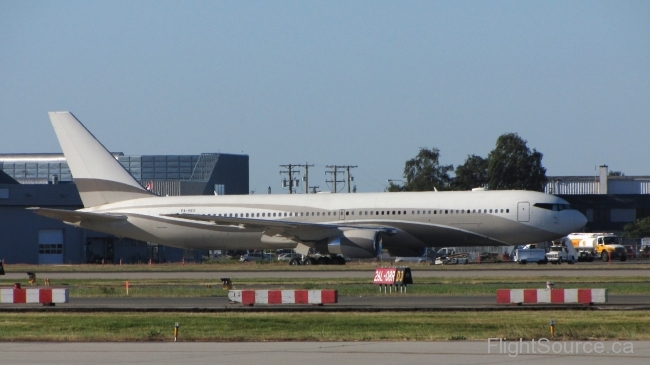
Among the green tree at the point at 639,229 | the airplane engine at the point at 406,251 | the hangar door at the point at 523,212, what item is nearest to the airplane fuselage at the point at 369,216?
the hangar door at the point at 523,212

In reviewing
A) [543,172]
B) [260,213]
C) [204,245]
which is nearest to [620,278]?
[260,213]

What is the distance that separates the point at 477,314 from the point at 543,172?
10389 centimetres

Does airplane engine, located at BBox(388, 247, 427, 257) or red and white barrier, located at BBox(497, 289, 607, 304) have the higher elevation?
airplane engine, located at BBox(388, 247, 427, 257)

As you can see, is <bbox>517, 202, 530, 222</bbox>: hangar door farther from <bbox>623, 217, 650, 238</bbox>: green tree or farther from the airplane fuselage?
<bbox>623, 217, 650, 238</bbox>: green tree

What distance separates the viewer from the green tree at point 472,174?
131 m

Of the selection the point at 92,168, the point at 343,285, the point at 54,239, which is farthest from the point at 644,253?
the point at 343,285

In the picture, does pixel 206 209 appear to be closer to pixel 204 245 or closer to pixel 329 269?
pixel 204 245

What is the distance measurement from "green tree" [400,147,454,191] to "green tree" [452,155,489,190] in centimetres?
143

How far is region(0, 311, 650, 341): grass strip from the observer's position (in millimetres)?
19391

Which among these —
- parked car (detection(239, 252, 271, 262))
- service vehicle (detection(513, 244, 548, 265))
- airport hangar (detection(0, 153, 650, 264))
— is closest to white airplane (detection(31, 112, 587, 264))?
airport hangar (detection(0, 153, 650, 264))

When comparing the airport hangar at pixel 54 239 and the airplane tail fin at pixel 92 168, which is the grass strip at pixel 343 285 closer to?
the airplane tail fin at pixel 92 168

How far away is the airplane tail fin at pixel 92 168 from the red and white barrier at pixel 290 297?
35.1 metres

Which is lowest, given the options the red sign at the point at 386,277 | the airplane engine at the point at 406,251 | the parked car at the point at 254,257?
the parked car at the point at 254,257

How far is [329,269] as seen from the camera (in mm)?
51531
